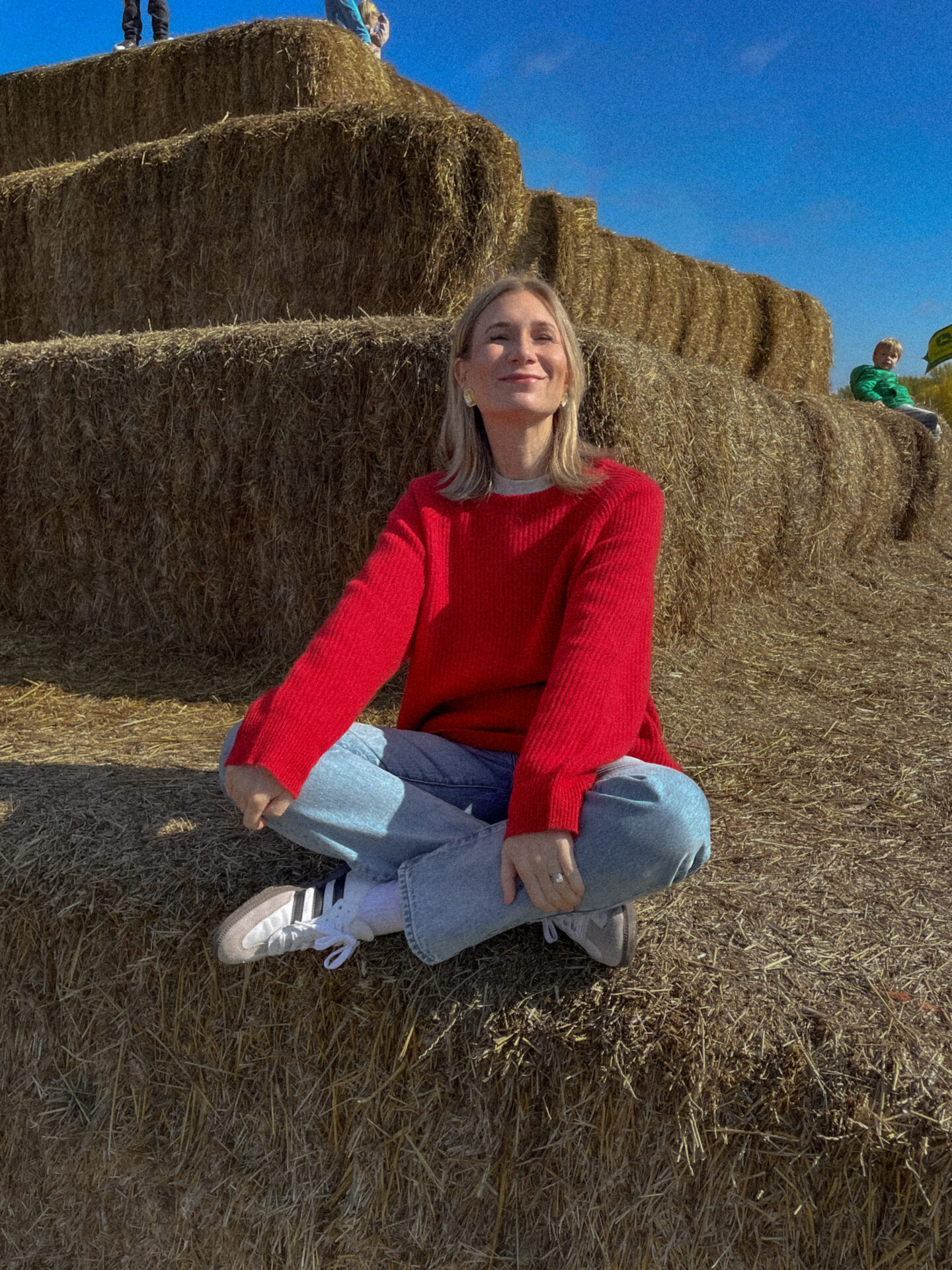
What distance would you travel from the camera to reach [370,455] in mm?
3367

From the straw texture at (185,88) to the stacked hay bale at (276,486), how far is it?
0.09 feet

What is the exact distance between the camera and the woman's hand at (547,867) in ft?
4.75

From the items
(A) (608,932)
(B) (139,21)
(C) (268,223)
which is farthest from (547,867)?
(B) (139,21)

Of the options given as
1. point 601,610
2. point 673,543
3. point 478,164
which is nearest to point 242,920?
point 601,610

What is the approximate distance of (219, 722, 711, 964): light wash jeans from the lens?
4.88 ft

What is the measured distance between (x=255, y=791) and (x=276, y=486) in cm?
218

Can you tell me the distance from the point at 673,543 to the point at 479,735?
2.16 m

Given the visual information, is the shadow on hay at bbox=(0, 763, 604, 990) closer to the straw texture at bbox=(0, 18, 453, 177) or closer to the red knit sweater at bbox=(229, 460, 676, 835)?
the red knit sweater at bbox=(229, 460, 676, 835)

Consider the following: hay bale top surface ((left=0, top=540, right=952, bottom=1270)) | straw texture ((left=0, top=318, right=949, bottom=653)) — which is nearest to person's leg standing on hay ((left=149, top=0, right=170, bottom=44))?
straw texture ((left=0, top=318, right=949, bottom=653))

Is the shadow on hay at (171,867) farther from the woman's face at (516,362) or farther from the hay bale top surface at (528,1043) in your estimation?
the woman's face at (516,362)

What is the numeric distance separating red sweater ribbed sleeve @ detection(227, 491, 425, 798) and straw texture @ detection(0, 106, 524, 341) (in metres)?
2.78

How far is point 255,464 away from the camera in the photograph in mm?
3545

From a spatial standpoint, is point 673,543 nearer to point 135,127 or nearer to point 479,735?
point 479,735

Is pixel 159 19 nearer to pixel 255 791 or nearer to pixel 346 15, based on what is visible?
pixel 346 15
